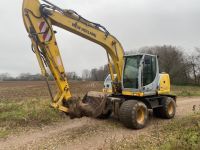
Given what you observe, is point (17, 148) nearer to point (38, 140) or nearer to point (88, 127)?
point (38, 140)

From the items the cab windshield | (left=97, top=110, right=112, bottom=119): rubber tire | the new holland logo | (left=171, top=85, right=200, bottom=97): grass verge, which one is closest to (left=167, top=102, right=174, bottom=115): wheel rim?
the cab windshield

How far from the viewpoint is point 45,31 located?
8.09 meters

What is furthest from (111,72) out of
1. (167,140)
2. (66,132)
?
(167,140)

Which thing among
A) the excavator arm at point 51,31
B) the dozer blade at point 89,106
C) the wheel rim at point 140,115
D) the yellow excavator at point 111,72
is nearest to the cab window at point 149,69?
the yellow excavator at point 111,72

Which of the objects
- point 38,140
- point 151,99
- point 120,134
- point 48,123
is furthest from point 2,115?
point 151,99

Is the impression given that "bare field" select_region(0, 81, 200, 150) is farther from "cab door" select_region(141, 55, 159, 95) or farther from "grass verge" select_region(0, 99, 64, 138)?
"cab door" select_region(141, 55, 159, 95)

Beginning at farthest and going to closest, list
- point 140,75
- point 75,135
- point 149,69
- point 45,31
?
point 149,69 < point 140,75 < point 45,31 < point 75,135

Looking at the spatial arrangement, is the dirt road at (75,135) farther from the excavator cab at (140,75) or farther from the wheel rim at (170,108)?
the excavator cab at (140,75)

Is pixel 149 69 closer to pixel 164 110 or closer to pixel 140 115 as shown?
pixel 140 115

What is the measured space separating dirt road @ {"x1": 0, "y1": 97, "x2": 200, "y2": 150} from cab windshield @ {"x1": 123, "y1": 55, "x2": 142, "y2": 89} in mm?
1463

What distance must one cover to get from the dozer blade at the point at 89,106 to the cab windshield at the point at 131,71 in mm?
940

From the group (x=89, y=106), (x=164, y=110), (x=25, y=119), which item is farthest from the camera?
(x=164, y=110)

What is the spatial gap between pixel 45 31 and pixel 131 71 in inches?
130

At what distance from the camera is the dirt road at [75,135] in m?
7.06
